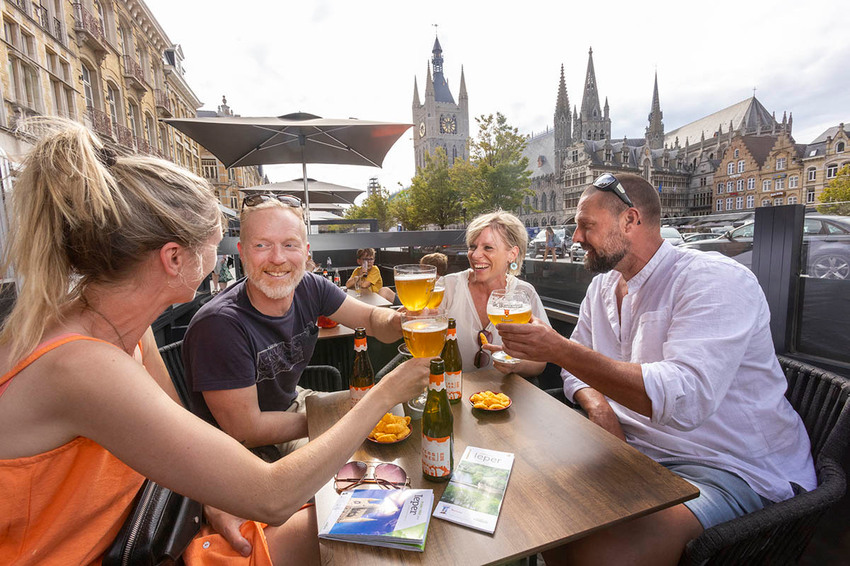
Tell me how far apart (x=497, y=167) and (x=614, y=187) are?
29018 millimetres

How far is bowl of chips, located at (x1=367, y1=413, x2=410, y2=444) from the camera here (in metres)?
1.50

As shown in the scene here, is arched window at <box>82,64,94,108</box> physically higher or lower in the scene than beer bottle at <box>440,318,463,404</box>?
higher

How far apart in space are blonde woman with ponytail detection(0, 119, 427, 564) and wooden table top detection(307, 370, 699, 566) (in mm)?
299

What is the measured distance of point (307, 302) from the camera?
7.43 ft

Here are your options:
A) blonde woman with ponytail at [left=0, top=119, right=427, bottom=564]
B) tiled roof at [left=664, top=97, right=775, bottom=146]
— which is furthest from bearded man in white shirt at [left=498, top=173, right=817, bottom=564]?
tiled roof at [left=664, top=97, right=775, bottom=146]

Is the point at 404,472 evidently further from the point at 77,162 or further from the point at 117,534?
the point at 77,162

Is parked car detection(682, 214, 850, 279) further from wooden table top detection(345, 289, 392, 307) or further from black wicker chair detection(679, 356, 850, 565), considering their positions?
wooden table top detection(345, 289, 392, 307)

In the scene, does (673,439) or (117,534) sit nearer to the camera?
(117,534)

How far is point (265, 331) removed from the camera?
193 cm

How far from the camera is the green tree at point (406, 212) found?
35531 millimetres

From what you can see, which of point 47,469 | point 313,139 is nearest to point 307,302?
point 47,469

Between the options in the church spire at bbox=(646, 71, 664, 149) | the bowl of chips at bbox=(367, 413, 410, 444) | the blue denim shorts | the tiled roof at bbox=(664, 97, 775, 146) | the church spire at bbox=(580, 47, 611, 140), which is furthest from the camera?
the church spire at bbox=(646, 71, 664, 149)

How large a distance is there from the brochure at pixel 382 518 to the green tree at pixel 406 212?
34.5 metres

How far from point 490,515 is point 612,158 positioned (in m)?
70.9
